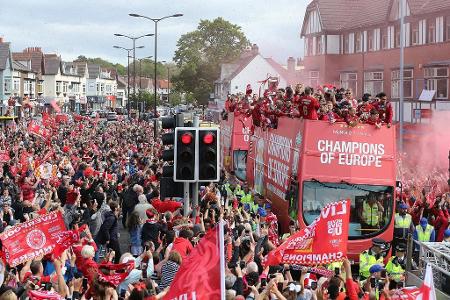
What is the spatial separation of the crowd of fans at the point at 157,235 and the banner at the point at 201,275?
1.26 meters

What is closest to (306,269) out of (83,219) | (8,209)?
(83,219)

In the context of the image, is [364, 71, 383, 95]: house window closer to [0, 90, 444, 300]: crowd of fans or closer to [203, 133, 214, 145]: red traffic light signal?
[0, 90, 444, 300]: crowd of fans

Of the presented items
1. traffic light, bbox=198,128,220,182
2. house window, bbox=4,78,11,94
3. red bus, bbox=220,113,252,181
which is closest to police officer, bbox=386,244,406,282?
traffic light, bbox=198,128,220,182

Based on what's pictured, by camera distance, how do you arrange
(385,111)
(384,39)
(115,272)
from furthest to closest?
(384,39) → (385,111) → (115,272)

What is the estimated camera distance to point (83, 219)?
14.6 meters

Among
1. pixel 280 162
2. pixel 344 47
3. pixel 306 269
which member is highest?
pixel 344 47

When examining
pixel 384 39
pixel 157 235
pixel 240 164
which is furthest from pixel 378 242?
pixel 384 39

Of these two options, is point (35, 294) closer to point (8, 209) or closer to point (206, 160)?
point (206, 160)

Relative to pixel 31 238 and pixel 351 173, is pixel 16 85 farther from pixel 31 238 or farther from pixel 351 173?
pixel 31 238

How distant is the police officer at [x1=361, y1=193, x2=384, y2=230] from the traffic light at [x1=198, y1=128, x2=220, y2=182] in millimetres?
4509

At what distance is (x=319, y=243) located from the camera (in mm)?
10461

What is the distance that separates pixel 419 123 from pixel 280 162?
22024 millimetres

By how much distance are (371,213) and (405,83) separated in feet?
90.0

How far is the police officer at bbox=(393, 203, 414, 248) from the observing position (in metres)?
14.9
